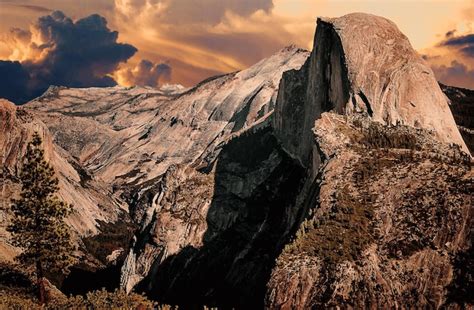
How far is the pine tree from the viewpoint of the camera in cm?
6172

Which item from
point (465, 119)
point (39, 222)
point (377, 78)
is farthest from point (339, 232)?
point (465, 119)

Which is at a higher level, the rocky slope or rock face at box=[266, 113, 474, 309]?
the rocky slope

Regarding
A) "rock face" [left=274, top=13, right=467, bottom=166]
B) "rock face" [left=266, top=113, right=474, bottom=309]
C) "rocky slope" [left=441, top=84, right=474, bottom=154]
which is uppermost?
"rocky slope" [left=441, top=84, right=474, bottom=154]

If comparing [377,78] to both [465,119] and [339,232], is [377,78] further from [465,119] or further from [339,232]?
[465,119]

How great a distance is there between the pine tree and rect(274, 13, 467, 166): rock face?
4589cm

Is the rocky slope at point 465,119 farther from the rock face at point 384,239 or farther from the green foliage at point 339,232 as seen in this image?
the green foliage at point 339,232

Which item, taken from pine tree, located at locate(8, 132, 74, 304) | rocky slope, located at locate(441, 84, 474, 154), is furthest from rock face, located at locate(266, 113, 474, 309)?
rocky slope, located at locate(441, 84, 474, 154)

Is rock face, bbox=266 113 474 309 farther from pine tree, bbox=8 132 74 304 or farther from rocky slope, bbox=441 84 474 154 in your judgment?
rocky slope, bbox=441 84 474 154

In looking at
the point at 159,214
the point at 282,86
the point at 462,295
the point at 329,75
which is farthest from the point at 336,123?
the point at 282,86

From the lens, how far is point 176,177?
13588 centimetres

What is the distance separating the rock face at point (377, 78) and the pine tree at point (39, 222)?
4589 centimetres

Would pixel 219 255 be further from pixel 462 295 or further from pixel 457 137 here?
pixel 462 295

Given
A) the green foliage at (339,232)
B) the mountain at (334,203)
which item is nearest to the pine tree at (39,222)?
the mountain at (334,203)

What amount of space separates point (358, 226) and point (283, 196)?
6999 centimetres
